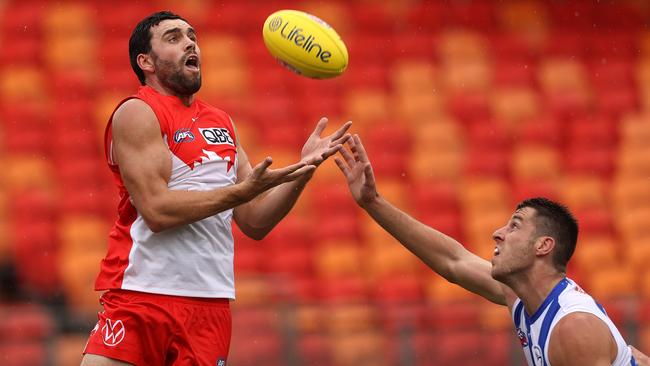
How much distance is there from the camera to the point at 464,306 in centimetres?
957

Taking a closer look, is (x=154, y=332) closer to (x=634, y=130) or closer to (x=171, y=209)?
(x=171, y=209)

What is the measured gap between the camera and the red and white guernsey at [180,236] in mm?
5402

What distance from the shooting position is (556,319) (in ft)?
18.0

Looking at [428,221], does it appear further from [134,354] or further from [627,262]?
[134,354]

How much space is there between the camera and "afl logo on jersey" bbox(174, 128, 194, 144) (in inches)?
214

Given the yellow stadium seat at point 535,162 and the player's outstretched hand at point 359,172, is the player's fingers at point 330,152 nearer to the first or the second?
the player's outstretched hand at point 359,172

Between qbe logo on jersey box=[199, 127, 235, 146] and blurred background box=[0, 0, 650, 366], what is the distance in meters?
3.75

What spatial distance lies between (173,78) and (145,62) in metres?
0.18

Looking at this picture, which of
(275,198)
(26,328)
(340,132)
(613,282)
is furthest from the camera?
(613,282)

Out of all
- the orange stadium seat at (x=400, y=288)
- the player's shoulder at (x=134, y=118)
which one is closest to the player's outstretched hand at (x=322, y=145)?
the player's shoulder at (x=134, y=118)

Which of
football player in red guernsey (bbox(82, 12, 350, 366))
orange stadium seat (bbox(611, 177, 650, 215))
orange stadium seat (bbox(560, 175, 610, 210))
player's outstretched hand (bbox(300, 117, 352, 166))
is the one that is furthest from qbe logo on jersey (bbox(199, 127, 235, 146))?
orange stadium seat (bbox(611, 177, 650, 215))

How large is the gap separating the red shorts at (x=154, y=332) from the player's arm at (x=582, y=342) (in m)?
1.61

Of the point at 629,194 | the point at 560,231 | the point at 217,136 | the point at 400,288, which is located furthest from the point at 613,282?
the point at 217,136

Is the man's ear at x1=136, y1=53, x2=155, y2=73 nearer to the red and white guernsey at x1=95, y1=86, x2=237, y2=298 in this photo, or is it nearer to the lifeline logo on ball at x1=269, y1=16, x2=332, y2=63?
the red and white guernsey at x1=95, y1=86, x2=237, y2=298
